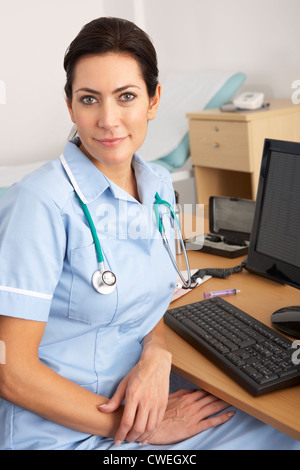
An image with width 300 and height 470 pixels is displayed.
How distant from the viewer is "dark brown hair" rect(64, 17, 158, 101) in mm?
1065

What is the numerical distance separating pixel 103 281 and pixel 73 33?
3420 mm

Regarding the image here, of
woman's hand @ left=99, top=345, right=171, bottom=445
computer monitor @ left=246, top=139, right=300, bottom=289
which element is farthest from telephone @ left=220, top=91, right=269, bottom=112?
woman's hand @ left=99, top=345, right=171, bottom=445

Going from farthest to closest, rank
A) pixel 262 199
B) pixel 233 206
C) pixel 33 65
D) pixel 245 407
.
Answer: pixel 33 65 < pixel 233 206 < pixel 262 199 < pixel 245 407

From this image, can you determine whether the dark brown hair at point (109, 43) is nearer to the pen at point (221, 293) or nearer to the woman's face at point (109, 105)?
the woman's face at point (109, 105)

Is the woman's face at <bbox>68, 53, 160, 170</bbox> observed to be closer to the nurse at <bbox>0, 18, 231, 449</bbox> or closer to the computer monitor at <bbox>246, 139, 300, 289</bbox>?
the nurse at <bbox>0, 18, 231, 449</bbox>

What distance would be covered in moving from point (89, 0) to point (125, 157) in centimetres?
332

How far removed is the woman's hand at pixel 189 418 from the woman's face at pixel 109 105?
54 centimetres

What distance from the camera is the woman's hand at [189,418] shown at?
1.05 m

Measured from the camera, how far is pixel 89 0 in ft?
13.1

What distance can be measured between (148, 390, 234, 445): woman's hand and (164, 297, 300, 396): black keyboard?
10cm

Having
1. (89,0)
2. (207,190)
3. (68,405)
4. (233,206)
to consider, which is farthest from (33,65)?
(68,405)

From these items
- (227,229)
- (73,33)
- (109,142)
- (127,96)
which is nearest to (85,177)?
(109,142)

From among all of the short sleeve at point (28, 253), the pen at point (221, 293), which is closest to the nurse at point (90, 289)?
the short sleeve at point (28, 253)
